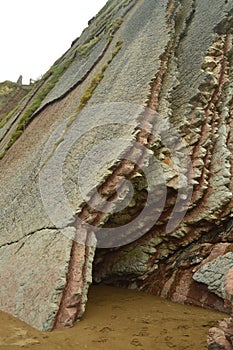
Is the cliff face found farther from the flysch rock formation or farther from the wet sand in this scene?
the wet sand

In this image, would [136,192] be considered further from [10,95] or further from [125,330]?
[10,95]

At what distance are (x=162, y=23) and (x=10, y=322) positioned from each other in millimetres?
12580

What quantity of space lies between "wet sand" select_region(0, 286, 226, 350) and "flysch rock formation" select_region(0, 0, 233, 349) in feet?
1.07

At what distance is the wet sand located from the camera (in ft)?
21.5

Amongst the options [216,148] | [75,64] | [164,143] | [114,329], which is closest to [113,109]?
[164,143]

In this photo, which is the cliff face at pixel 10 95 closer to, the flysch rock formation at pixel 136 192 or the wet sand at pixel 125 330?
the flysch rock formation at pixel 136 192

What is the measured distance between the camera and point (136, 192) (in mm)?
9531

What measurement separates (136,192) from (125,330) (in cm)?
340

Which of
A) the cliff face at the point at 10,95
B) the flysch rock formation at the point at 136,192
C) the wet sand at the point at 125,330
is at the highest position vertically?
the cliff face at the point at 10,95

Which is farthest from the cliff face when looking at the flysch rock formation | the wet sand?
the wet sand

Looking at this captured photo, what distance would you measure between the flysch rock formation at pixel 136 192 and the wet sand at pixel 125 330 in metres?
0.33

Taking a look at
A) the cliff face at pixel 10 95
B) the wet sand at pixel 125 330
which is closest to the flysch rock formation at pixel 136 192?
the wet sand at pixel 125 330

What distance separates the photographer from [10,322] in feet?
24.5

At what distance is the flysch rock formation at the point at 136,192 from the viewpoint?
8.07 metres
